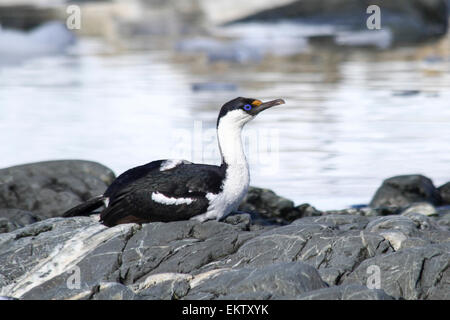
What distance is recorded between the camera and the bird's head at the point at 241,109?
301 inches

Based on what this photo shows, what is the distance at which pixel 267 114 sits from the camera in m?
15.6

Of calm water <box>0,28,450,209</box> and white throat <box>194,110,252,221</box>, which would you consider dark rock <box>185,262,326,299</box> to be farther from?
calm water <box>0,28,450,209</box>

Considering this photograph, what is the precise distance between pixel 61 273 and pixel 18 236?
816 millimetres

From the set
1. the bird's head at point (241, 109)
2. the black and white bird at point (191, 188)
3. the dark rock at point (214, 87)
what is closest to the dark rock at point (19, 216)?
the black and white bird at point (191, 188)

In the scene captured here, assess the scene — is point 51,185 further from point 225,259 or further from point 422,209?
point 225,259

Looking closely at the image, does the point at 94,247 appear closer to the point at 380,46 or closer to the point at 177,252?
the point at 177,252

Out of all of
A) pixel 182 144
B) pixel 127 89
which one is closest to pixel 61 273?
pixel 182 144

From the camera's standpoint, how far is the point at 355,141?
43.4ft

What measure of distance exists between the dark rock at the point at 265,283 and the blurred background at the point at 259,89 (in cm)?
421

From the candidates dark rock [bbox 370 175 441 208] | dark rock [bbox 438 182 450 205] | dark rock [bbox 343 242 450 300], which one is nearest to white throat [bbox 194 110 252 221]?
dark rock [bbox 343 242 450 300]

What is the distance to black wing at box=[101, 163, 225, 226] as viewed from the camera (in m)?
7.38

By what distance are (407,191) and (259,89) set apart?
709cm

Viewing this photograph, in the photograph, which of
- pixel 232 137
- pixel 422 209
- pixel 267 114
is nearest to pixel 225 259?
pixel 232 137

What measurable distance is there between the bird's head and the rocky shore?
30.5 inches
